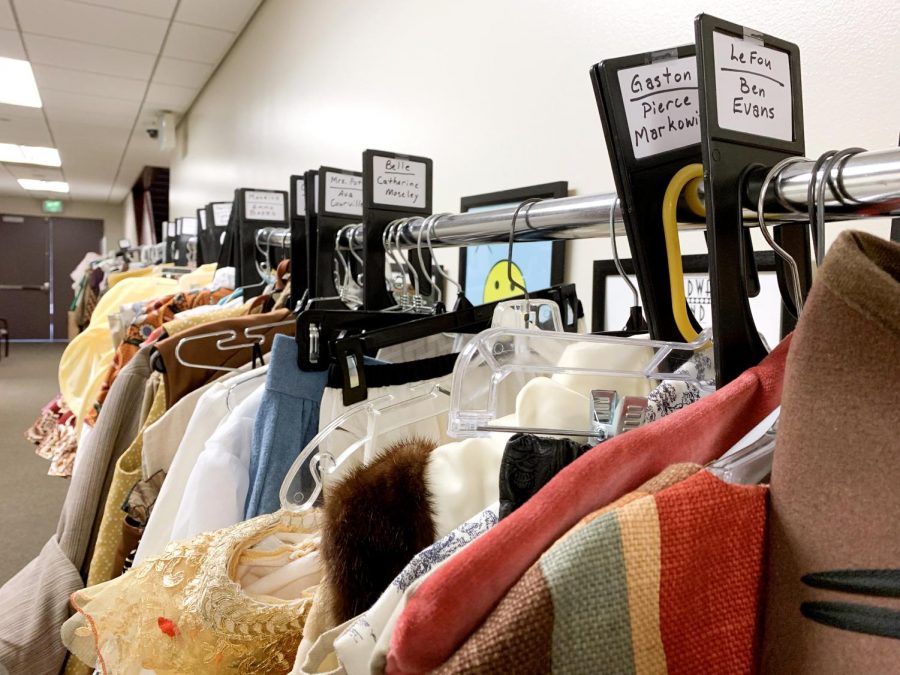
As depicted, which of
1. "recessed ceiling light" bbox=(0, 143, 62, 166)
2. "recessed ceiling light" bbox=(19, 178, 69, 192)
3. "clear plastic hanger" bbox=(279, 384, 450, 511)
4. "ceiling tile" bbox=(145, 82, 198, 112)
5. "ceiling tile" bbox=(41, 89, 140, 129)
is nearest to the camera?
"clear plastic hanger" bbox=(279, 384, 450, 511)

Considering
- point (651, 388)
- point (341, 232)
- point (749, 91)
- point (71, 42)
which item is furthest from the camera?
point (71, 42)

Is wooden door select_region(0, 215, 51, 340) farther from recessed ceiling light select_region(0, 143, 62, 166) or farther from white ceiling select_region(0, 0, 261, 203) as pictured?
white ceiling select_region(0, 0, 261, 203)

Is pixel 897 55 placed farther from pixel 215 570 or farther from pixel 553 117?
pixel 215 570

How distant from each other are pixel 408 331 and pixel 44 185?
454 inches

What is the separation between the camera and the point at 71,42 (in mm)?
4031

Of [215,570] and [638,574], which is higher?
[638,574]

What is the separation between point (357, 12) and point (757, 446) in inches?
A: 90.0

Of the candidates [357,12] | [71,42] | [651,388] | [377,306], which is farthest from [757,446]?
[71,42]

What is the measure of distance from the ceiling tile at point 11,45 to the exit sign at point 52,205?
30.1 ft

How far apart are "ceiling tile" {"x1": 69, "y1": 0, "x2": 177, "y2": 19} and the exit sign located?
10.4m

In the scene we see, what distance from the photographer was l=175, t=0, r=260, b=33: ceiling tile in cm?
346

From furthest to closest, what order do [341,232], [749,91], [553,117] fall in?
[553,117] < [341,232] < [749,91]

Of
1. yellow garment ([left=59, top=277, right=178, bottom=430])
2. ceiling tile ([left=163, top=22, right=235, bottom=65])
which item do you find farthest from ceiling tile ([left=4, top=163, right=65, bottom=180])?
yellow garment ([left=59, top=277, right=178, bottom=430])

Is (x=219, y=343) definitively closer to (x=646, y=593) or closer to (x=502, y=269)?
(x=502, y=269)
